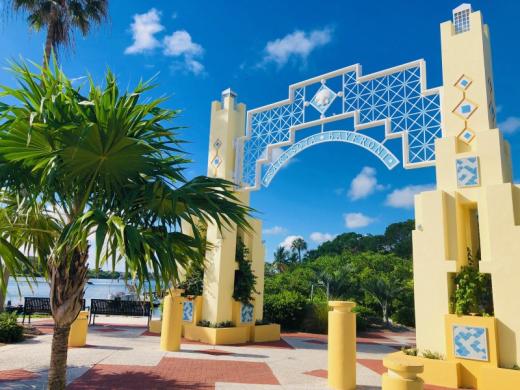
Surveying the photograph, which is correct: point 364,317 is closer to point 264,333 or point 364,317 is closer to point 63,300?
point 264,333

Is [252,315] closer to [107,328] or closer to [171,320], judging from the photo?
[171,320]

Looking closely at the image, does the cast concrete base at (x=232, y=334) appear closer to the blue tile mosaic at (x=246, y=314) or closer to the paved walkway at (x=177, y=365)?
the blue tile mosaic at (x=246, y=314)

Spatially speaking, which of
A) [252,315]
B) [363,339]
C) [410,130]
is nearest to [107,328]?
[252,315]

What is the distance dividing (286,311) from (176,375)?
9.31 meters

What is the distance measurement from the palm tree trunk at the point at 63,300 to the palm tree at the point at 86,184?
0.01m

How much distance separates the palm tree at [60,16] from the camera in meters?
14.0

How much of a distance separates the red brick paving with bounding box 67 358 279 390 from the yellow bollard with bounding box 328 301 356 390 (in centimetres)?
102

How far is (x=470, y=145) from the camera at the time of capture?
27.3 ft

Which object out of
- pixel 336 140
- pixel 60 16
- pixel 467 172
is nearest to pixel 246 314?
pixel 336 140

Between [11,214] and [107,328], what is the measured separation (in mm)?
9276

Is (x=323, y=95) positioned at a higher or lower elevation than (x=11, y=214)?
higher

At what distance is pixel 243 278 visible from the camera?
42.4 feet

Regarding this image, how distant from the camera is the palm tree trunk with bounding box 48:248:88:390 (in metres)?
5.29

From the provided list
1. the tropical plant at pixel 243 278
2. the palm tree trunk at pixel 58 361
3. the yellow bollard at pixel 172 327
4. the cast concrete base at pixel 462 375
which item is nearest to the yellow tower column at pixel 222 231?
the tropical plant at pixel 243 278
